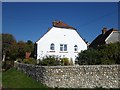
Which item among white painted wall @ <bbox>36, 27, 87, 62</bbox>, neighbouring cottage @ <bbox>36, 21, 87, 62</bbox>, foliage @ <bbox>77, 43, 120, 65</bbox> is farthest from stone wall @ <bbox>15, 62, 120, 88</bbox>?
neighbouring cottage @ <bbox>36, 21, 87, 62</bbox>

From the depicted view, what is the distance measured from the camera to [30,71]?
21.5 metres

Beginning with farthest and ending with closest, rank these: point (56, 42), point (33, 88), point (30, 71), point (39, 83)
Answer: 1. point (56, 42)
2. point (30, 71)
3. point (39, 83)
4. point (33, 88)

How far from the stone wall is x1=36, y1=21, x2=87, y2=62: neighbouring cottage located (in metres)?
20.9

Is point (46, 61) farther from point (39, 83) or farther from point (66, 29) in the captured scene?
point (66, 29)

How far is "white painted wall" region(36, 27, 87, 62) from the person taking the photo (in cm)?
3834

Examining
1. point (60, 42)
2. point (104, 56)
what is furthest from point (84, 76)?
point (60, 42)

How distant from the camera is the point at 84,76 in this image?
1688cm

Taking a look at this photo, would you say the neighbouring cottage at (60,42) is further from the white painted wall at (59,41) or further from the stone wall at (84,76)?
the stone wall at (84,76)

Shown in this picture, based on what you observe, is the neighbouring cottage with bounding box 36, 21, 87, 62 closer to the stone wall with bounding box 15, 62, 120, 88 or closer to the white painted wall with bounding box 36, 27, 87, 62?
the white painted wall with bounding box 36, 27, 87, 62

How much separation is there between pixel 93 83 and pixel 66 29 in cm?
2322

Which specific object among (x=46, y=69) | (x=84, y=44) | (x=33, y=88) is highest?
(x=84, y=44)

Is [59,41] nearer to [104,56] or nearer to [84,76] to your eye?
[104,56]

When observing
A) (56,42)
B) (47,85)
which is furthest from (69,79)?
(56,42)

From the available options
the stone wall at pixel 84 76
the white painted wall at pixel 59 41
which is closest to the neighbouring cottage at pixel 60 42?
the white painted wall at pixel 59 41
